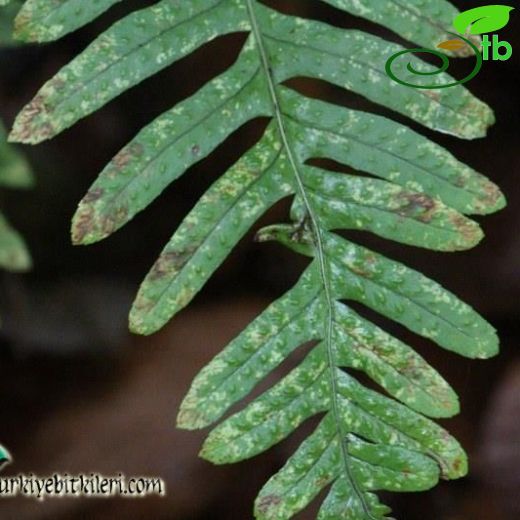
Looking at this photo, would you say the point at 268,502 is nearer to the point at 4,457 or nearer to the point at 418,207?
the point at 418,207

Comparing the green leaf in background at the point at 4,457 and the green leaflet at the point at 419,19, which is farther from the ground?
the green leaflet at the point at 419,19

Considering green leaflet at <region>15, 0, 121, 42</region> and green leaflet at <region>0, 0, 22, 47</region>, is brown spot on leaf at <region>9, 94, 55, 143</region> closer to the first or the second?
green leaflet at <region>15, 0, 121, 42</region>

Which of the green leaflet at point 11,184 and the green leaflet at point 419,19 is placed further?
the green leaflet at point 11,184

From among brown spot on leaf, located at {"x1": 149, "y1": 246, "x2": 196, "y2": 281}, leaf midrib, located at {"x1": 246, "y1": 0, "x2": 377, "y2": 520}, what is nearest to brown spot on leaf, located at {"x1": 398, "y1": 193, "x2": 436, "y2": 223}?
leaf midrib, located at {"x1": 246, "y1": 0, "x2": 377, "y2": 520}

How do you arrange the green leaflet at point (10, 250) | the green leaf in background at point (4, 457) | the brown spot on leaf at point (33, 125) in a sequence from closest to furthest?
the brown spot on leaf at point (33, 125)
the green leaflet at point (10, 250)
the green leaf in background at point (4, 457)

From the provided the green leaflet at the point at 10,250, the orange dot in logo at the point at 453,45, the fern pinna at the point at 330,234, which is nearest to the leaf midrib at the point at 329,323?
the fern pinna at the point at 330,234

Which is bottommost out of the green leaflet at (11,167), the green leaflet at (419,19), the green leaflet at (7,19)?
the green leaflet at (11,167)

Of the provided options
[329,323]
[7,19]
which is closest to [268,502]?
[329,323]

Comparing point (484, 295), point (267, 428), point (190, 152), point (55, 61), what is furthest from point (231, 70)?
Result: point (484, 295)

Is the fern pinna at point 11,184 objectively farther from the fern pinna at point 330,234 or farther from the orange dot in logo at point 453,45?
the orange dot in logo at point 453,45
